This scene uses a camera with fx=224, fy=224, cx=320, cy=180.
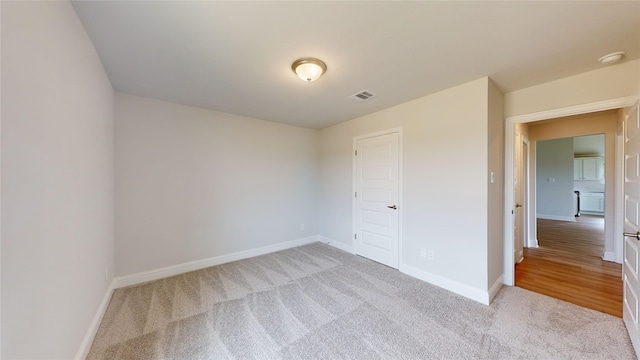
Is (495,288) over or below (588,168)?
below

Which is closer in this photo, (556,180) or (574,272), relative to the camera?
(574,272)

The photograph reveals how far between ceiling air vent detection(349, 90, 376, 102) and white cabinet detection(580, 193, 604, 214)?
1011 centimetres

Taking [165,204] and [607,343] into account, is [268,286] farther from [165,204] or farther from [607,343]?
[607,343]

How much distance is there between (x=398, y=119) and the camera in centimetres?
323

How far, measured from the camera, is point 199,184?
3318 millimetres

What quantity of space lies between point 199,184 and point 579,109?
464 centimetres

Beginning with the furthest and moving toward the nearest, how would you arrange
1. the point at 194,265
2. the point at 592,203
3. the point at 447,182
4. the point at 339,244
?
the point at 592,203 < the point at 339,244 < the point at 194,265 < the point at 447,182

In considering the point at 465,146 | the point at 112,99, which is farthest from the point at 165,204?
the point at 465,146

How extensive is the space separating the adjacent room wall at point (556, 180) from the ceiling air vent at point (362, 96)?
6837mm

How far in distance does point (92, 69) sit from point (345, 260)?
3636 mm

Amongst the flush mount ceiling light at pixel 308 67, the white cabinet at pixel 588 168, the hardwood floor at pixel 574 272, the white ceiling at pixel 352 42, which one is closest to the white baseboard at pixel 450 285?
the hardwood floor at pixel 574 272

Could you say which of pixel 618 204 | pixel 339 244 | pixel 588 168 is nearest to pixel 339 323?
pixel 339 244

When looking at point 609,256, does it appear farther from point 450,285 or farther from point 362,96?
point 362,96

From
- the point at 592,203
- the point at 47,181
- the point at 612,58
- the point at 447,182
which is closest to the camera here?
the point at 47,181
